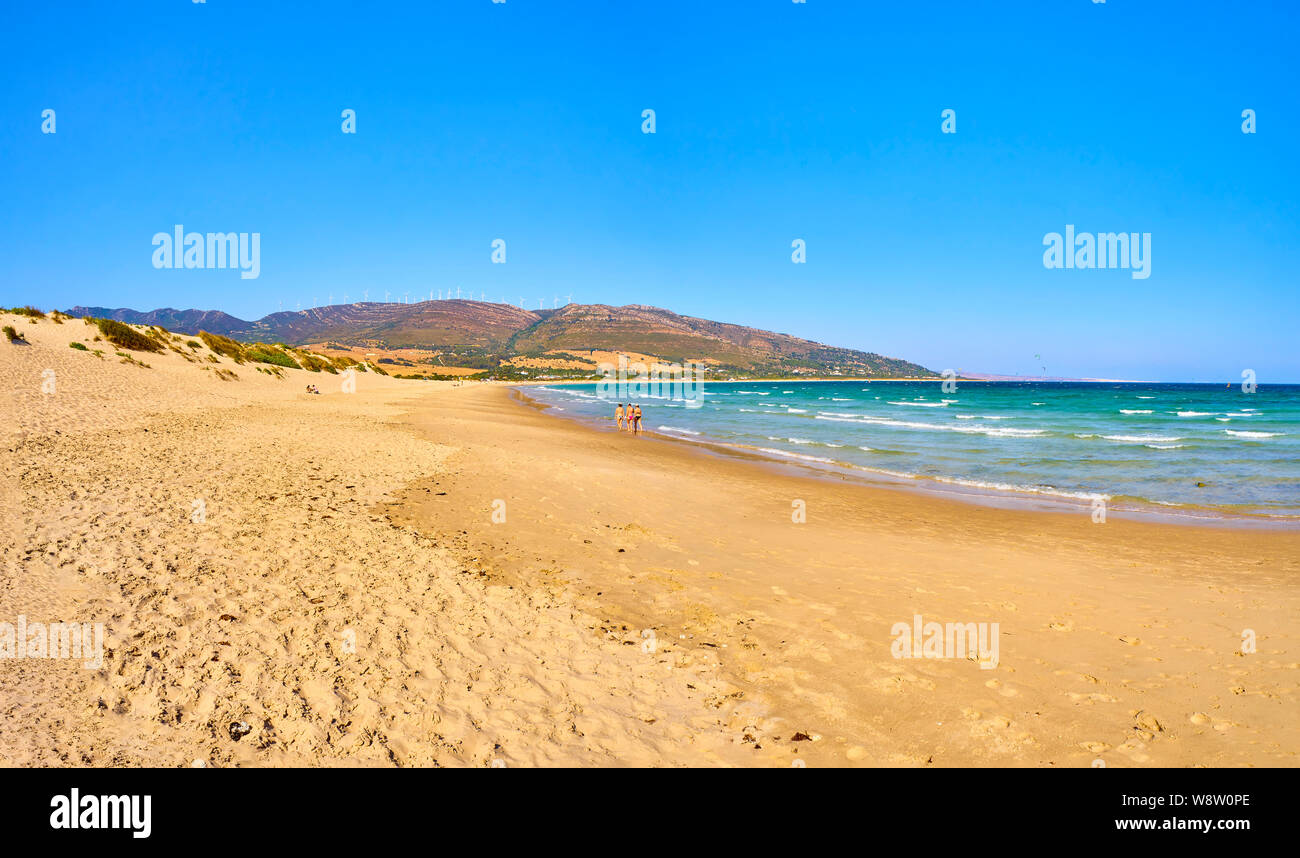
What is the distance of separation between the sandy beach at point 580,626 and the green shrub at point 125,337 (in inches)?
988

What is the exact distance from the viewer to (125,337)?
3319 centimetres

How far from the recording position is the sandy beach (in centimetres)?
440

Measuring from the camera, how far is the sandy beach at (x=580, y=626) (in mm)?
4402

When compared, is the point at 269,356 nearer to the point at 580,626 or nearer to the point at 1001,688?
the point at 580,626

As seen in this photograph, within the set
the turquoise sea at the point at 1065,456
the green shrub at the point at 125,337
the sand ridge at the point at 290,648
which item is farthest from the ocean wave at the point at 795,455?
the green shrub at the point at 125,337

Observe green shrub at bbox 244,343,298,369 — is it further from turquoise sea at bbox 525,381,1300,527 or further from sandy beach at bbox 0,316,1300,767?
sandy beach at bbox 0,316,1300,767

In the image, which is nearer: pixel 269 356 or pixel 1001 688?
pixel 1001 688

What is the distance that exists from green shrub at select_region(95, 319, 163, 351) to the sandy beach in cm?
2510

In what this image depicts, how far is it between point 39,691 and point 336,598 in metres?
2.41

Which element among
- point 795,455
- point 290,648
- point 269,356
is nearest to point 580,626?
point 290,648

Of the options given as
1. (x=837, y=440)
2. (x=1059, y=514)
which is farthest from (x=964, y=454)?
(x=1059, y=514)

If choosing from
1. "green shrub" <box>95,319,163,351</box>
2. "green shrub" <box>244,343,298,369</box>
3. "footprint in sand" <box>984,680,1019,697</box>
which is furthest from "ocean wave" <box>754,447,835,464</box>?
"green shrub" <box>244,343,298,369</box>

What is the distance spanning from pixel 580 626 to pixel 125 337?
3958 centimetres

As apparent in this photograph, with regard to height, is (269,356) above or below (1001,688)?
above
